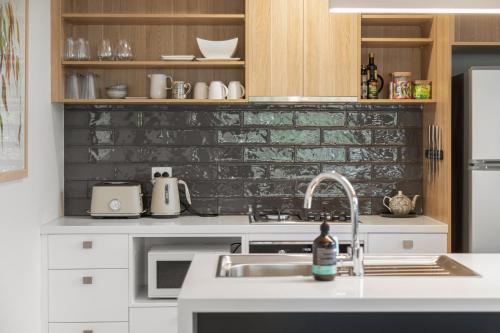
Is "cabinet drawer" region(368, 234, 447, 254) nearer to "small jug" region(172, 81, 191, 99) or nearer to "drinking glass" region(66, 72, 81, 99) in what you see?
"small jug" region(172, 81, 191, 99)

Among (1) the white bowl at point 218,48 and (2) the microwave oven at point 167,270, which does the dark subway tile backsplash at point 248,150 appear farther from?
(2) the microwave oven at point 167,270

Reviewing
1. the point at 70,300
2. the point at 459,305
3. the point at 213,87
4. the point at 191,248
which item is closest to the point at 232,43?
the point at 213,87

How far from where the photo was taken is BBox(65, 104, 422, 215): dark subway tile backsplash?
4609 mm

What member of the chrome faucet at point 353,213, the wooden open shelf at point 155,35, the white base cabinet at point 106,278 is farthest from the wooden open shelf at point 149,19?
the chrome faucet at point 353,213

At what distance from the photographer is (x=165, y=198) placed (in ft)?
14.2

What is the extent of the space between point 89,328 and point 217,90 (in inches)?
61.7

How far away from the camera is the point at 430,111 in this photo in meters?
A: 4.50

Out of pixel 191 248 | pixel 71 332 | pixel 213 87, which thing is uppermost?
pixel 213 87

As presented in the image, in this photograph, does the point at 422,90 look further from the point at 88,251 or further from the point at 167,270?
the point at 88,251

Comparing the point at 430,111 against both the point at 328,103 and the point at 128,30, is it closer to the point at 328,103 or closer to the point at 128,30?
the point at 328,103

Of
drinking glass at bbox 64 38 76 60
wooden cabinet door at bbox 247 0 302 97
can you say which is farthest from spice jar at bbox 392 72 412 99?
drinking glass at bbox 64 38 76 60

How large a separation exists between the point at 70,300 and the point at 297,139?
1.72 metres

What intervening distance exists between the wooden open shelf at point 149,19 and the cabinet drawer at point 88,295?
4.92 ft

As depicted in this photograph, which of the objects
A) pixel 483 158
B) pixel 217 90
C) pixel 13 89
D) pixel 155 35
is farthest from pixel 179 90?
pixel 483 158
